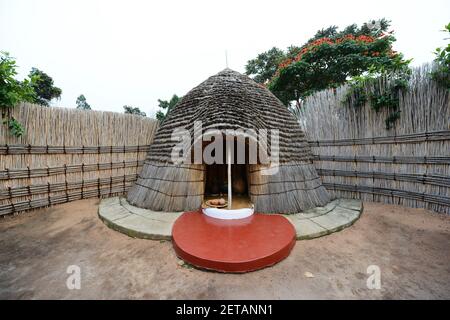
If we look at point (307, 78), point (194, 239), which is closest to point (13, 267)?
point (194, 239)

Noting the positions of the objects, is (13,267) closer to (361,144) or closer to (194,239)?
(194,239)

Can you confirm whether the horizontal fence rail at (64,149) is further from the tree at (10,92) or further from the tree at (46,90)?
the tree at (46,90)

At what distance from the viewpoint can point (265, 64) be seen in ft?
61.4

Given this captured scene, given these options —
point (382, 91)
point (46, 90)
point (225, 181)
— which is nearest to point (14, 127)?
point (225, 181)

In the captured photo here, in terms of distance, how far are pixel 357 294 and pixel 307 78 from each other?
13204 mm

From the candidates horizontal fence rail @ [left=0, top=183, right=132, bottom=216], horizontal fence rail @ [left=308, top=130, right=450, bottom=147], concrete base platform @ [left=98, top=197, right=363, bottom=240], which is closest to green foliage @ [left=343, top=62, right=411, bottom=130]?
horizontal fence rail @ [left=308, top=130, right=450, bottom=147]

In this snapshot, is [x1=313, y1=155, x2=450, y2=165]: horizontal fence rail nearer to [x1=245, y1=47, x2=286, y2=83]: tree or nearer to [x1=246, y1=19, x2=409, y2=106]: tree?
[x1=246, y1=19, x2=409, y2=106]: tree

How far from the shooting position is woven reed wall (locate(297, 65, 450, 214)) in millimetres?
4676

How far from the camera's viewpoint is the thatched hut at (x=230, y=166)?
180 inches

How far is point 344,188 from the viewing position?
6.11m

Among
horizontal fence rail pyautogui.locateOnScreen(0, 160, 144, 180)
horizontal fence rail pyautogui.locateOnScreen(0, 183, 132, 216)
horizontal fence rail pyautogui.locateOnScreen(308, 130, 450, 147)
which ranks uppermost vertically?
horizontal fence rail pyautogui.locateOnScreen(308, 130, 450, 147)

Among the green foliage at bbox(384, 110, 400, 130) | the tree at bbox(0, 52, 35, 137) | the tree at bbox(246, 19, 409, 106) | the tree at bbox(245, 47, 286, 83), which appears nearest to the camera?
the tree at bbox(0, 52, 35, 137)

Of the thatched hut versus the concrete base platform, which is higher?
the thatched hut

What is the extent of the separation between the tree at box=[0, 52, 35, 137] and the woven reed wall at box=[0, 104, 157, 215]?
18cm
